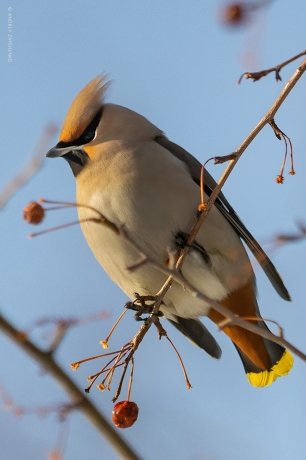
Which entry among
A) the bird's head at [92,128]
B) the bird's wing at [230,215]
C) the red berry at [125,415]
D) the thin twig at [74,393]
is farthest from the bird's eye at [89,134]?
the thin twig at [74,393]

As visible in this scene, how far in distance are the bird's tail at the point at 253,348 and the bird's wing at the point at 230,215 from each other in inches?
8.8

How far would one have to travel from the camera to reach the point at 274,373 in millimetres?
3771

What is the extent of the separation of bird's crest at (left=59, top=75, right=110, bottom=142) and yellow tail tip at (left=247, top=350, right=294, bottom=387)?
4.55 ft

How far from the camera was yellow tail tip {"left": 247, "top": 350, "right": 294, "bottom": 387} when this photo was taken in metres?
3.76

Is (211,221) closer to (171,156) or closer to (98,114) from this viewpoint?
(171,156)

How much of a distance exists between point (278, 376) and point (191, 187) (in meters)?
1.02

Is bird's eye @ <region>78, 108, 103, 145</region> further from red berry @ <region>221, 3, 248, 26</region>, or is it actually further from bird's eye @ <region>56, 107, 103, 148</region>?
red berry @ <region>221, 3, 248, 26</region>

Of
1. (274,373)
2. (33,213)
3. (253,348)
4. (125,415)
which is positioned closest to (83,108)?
(253,348)

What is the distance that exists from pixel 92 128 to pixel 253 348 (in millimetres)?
1247

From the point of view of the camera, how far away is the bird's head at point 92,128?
3.68 m

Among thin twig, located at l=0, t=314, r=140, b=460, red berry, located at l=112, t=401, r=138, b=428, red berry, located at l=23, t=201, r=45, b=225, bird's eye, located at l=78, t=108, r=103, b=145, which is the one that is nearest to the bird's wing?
bird's eye, located at l=78, t=108, r=103, b=145

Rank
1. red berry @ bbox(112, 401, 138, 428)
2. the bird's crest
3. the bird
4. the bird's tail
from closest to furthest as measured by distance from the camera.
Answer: red berry @ bbox(112, 401, 138, 428), the bird, the bird's tail, the bird's crest

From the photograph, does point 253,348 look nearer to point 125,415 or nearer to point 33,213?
point 125,415

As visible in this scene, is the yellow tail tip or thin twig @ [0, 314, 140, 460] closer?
thin twig @ [0, 314, 140, 460]
